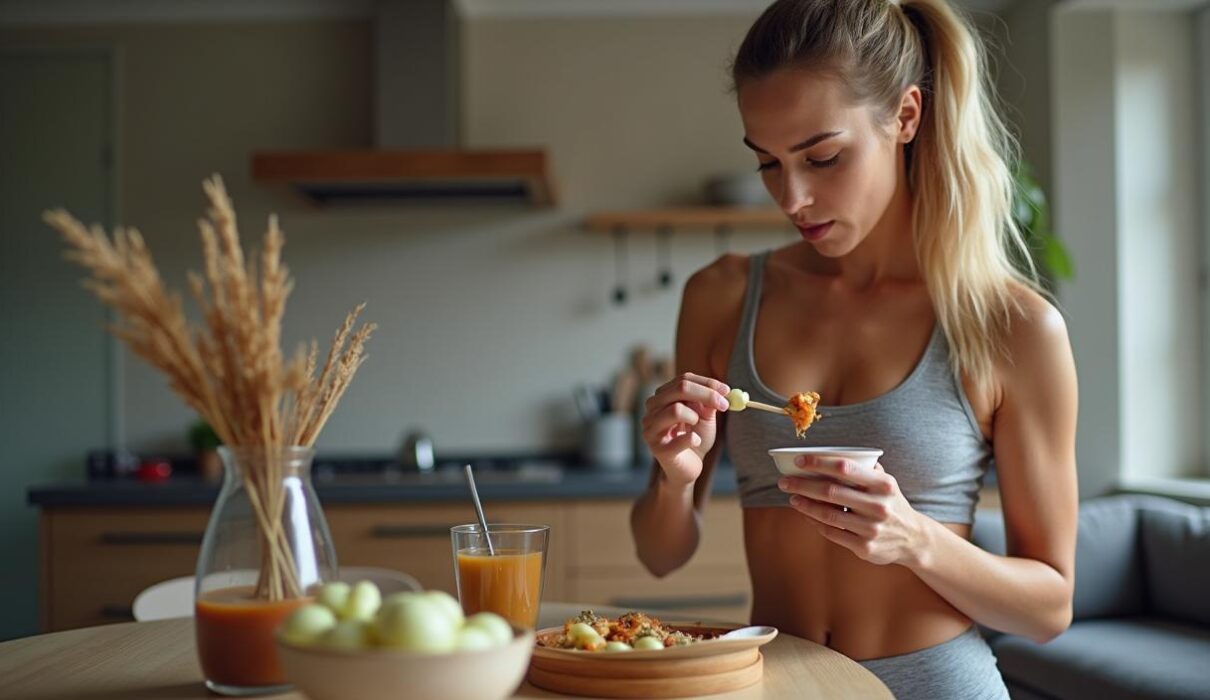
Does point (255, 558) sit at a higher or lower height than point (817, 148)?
lower

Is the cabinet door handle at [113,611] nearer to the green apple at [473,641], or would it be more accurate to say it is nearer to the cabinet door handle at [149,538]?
the cabinet door handle at [149,538]

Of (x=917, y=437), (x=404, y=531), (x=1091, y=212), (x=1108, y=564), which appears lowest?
(x=1108, y=564)

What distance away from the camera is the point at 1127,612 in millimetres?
3141

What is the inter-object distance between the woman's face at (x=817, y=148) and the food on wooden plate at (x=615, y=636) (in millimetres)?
546

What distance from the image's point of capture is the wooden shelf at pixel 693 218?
3.81 metres

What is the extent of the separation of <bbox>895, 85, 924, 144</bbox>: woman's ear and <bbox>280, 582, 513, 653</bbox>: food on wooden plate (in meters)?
0.94

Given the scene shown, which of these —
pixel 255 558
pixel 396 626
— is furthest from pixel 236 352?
pixel 396 626

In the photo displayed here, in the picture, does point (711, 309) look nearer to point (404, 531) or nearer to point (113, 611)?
point (404, 531)

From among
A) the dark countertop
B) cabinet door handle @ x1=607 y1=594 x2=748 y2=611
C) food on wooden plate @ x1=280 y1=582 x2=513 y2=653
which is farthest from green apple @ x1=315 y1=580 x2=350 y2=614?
cabinet door handle @ x1=607 y1=594 x2=748 y2=611

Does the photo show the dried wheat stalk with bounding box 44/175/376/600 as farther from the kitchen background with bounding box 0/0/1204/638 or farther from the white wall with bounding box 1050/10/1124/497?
the white wall with bounding box 1050/10/1124/497

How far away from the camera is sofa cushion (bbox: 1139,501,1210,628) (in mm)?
2938

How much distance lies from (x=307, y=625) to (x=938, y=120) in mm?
1084

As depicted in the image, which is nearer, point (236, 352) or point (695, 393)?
point (236, 352)

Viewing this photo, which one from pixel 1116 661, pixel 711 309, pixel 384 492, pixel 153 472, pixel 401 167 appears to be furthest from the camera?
pixel 153 472
